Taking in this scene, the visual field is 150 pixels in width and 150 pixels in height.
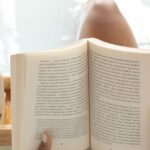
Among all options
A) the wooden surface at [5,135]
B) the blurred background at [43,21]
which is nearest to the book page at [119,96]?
the wooden surface at [5,135]

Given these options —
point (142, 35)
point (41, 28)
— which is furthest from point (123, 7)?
point (41, 28)

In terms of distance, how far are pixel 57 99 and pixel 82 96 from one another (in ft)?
0.14

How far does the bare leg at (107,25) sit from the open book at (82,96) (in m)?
0.15

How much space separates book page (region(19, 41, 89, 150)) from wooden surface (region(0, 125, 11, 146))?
0.03 metres

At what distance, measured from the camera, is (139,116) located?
1.66 feet

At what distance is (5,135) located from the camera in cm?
55

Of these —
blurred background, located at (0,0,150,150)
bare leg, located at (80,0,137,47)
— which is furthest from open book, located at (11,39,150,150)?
blurred background, located at (0,0,150,150)

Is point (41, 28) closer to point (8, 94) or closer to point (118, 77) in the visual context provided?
point (8, 94)

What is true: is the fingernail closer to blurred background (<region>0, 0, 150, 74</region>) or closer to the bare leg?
the bare leg

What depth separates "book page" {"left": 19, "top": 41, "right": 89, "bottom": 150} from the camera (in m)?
0.50

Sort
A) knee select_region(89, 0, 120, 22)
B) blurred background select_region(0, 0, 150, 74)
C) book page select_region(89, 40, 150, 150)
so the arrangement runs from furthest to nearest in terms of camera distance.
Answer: blurred background select_region(0, 0, 150, 74) < knee select_region(89, 0, 120, 22) < book page select_region(89, 40, 150, 150)

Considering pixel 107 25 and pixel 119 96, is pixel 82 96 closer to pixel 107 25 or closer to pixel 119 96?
pixel 119 96

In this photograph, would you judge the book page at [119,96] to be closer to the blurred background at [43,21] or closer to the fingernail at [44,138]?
the fingernail at [44,138]

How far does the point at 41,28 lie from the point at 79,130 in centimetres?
42
